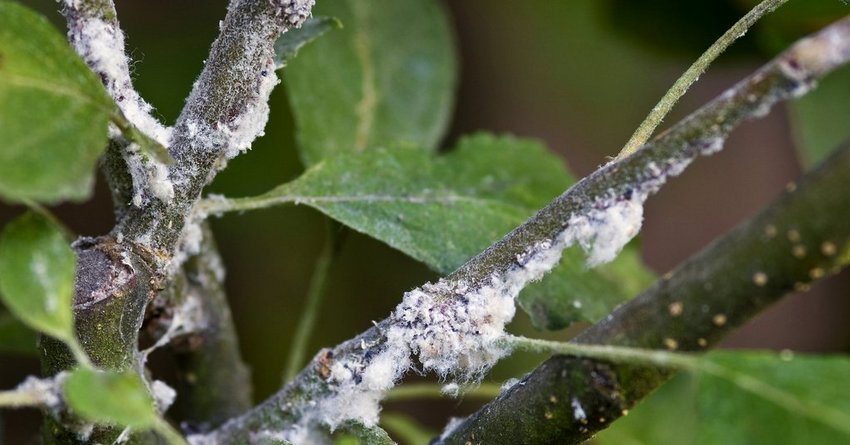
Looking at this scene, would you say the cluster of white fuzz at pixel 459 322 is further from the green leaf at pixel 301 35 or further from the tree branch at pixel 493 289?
the green leaf at pixel 301 35

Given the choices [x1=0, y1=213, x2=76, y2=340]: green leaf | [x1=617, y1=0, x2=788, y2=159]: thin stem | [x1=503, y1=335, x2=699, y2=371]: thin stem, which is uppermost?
[x1=617, y1=0, x2=788, y2=159]: thin stem

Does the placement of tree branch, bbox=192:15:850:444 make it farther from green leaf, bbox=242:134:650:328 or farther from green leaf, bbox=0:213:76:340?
green leaf, bbox=0:213:76:340

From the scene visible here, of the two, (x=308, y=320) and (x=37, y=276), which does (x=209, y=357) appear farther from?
(x=37, y=276)

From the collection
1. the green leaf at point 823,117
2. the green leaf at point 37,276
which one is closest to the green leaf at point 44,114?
the green leaf at point 37,276

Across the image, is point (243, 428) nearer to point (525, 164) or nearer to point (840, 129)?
point (525, 164)

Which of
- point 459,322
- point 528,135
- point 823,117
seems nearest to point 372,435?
point 459,322

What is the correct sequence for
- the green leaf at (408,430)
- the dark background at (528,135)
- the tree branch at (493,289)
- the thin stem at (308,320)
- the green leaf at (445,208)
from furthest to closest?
the dark background at (528,135), the green leaf at (408,430), the thin stem at (308,320), the green leaf at (445,208), the tree branch at (493,289)

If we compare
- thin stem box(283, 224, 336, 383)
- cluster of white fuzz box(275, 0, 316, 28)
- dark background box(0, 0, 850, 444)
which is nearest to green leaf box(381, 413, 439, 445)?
thin stem box(283, 224, 336, 383)
